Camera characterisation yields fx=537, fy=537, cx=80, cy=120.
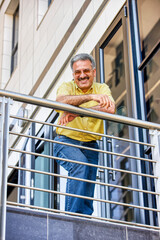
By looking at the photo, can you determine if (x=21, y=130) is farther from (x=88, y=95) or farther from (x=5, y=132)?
(x=5, y=132)

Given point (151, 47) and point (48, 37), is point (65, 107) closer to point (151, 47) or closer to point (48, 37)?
point (151, 47)

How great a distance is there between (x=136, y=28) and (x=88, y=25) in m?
1.41

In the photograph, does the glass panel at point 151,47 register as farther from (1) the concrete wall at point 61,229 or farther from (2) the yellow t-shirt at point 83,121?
(1) the concrete wall at point 61,229

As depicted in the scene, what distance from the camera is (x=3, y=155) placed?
3689mm

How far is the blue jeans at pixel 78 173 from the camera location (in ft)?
14.0

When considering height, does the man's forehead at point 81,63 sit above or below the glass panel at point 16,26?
below

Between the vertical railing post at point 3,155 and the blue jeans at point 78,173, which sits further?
the blue jeans at point 78,173

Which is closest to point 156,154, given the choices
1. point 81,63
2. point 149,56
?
point 81,63

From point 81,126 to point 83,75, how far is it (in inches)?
18.4

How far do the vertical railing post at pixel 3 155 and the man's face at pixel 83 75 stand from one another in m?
1.03

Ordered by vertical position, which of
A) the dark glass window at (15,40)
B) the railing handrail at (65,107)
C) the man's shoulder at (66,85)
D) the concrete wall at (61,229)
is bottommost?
the concrete wall at (61,229)

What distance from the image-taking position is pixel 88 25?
7.33 metres

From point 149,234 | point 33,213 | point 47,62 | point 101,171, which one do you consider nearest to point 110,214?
point 101,171

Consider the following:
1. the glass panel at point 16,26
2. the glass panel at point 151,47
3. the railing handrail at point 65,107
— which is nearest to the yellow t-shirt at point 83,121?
the railing handrail at point 65,107
